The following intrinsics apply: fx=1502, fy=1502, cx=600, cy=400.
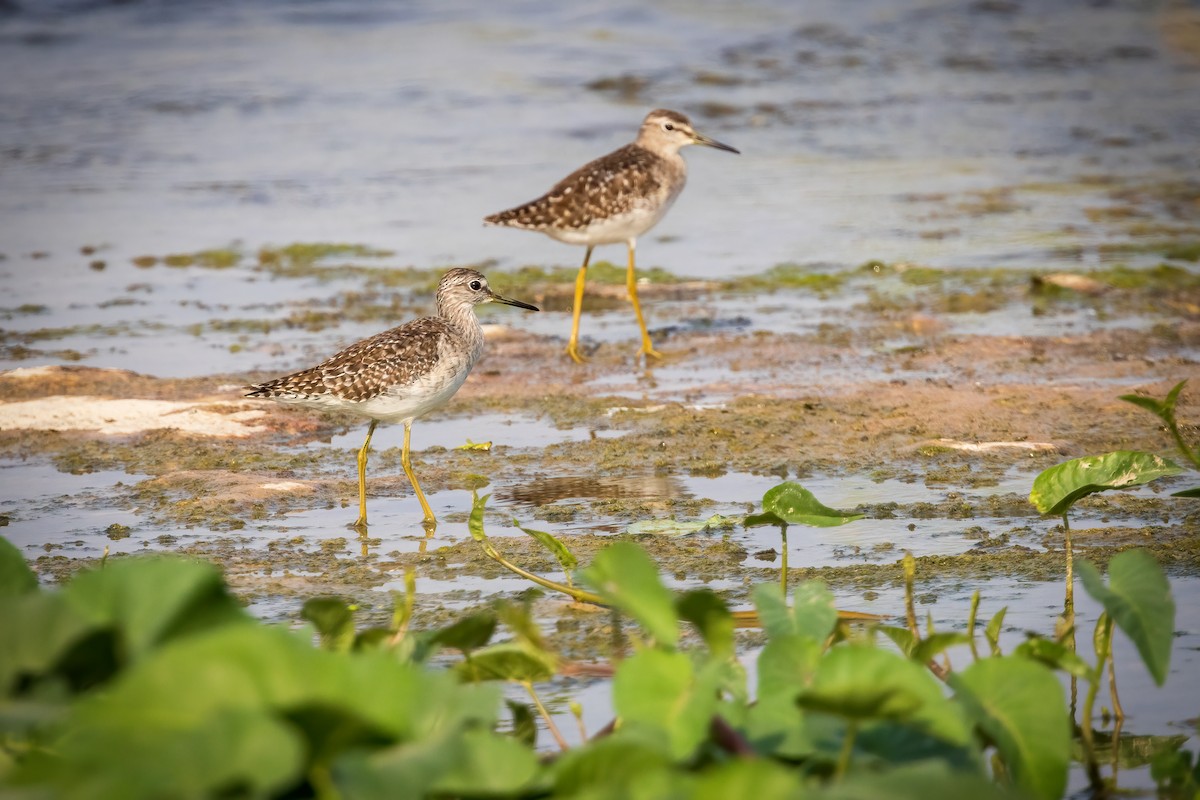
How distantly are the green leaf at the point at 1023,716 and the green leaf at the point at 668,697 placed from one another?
641 millimetres

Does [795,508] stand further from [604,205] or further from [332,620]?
[604,205]

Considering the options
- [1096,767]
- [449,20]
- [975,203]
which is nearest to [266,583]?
[1096,767]

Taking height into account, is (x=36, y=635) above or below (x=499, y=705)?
above

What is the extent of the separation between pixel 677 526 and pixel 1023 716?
2810 mm

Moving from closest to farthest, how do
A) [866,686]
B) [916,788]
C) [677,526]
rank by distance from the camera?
[916,788]
[866,686]
[677,526]

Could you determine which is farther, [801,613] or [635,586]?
[801,613]

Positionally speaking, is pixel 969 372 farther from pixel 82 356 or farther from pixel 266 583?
pixel 82 356

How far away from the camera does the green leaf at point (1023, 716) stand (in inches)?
123

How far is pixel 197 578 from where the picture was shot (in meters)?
2.91

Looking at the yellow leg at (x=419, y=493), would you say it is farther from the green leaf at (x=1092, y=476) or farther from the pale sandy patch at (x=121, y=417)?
the green leaf at (x=1092, y=476)

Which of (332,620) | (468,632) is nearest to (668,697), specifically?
(468,632)

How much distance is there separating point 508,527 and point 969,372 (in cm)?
350

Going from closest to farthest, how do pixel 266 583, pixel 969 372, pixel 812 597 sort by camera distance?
pixel 812 597 → pixel 266 583 → pixel 969 372

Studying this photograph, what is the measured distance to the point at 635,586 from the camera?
3.04 meters
